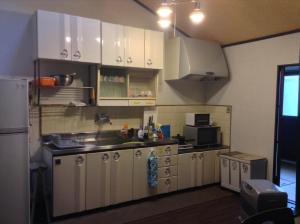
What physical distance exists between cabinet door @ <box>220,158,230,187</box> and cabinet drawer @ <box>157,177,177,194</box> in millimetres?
771

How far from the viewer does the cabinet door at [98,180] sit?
3.26m

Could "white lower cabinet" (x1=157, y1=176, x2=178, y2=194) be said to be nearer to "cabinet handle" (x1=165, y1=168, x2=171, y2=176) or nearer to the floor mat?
"cabinet handle" (x1=165, y1=168, x2=171, y2=176)

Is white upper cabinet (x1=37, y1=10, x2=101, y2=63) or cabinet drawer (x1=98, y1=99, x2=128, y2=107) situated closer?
white upper cabinet (x1=37, y1=10, x2=101, y2=63)

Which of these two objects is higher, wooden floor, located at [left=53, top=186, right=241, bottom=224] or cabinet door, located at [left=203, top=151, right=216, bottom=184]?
cabinet door, located at [left=203, top=151, right=216, bottom=184]

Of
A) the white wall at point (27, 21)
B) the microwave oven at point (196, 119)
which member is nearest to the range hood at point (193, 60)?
the microwave oven at point (196, 119)

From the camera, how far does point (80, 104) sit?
3498 millimetres

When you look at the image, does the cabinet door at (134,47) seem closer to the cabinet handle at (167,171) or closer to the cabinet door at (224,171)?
the cabinet handle at (167,171)

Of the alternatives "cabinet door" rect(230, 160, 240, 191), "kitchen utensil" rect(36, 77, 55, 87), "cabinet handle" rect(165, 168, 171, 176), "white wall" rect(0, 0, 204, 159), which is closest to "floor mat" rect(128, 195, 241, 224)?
"cabinet door" rect(230, 160, 240, 191)

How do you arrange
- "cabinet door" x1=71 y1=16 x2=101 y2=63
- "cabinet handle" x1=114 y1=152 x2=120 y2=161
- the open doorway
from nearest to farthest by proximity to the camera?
"cabinet door" x1=71 y1=16 x2=101 y2=63 < "cabinet handle" x1=114 y1=152 x2=120 y2=161 < the open doorway

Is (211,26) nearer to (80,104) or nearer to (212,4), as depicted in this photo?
(212,4)

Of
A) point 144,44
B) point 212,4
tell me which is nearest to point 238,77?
point 212,4

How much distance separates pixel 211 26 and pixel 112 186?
102 inches

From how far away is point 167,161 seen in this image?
383 cm

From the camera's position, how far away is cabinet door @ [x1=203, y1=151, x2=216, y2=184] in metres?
4.21
